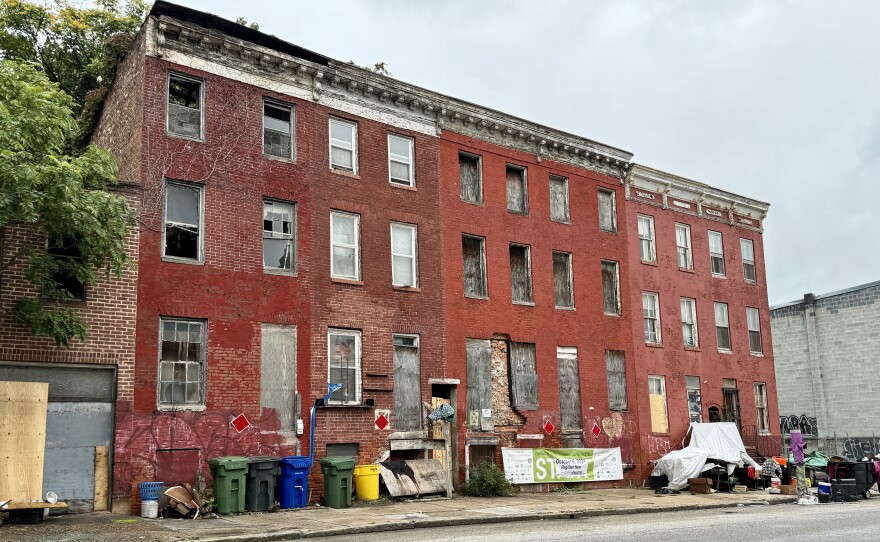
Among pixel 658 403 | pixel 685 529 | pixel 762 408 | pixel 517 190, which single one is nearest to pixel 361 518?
pixel 685 529

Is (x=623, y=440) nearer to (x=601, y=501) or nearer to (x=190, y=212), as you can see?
(x=601, y=501)

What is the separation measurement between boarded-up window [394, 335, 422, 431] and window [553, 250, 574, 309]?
21.9 feet

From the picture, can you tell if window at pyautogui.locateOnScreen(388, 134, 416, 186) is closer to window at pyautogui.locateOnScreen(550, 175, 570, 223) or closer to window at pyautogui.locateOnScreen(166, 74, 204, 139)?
window at pyautogui.locateOnScreen(166, 74, 204, 139)

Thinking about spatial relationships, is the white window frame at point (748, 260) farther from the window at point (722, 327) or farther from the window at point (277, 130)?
the window at point (277, 130)

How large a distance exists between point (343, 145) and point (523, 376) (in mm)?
9201

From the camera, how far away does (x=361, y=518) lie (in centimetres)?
1780

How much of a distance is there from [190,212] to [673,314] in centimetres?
1958

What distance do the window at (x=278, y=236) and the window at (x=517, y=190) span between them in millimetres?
8555

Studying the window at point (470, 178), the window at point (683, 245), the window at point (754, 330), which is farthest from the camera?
the window at point (754, 330)

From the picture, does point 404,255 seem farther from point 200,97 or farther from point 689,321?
point 689,321

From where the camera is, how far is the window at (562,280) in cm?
2880

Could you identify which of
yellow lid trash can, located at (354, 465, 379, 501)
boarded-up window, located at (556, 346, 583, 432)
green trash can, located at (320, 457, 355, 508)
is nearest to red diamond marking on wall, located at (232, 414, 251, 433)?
green trash can, located at (320, 457, 355, 508)

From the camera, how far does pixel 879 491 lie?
2767 cm

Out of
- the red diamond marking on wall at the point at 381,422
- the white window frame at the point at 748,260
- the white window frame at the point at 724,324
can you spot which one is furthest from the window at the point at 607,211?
the red diamond marking on wall at the point at 381,422
